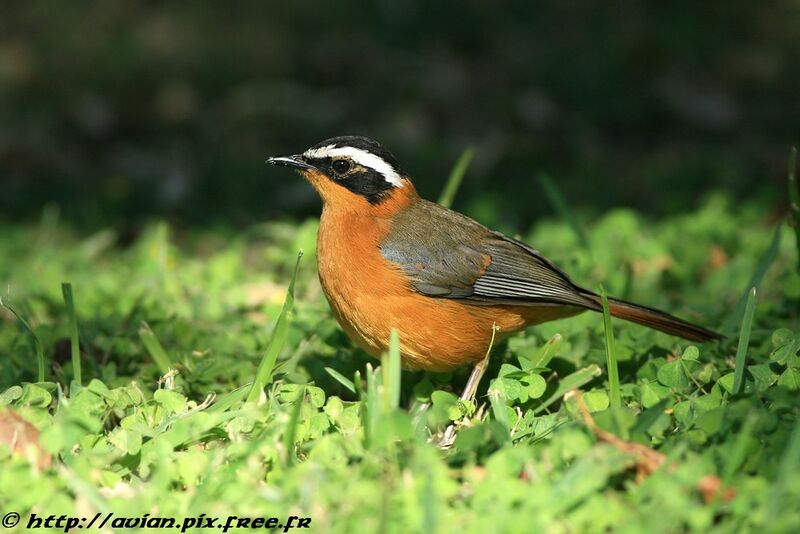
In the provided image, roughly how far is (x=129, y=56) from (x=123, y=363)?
6.56 m

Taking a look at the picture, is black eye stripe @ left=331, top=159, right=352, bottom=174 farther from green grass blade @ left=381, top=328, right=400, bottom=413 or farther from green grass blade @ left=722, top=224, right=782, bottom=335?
green grass blade @ left=722, top=224, right=782, bottom=335

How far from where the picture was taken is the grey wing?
17.2ft

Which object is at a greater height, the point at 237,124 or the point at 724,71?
the point at 724,71

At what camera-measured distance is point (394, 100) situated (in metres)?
11.0

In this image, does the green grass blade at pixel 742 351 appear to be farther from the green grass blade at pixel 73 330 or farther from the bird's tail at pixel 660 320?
the green grass blade at pixel 73 330

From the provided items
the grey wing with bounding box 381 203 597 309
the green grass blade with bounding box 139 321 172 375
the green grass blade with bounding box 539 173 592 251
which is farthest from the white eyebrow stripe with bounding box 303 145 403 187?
the green grass blade with bounding box 539 173 592 251

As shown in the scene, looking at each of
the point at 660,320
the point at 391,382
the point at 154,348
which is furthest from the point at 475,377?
the point at 154,348

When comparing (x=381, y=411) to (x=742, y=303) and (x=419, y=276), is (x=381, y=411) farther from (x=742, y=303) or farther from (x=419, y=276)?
(x=742, y=303)

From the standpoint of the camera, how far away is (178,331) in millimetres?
Answer: 5801

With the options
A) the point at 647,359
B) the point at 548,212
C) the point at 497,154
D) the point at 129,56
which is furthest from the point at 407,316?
the point at 129,56

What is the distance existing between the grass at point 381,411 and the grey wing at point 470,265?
35 centimetres

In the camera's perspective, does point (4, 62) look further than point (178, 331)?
Yes

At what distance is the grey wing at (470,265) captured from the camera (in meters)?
5.23

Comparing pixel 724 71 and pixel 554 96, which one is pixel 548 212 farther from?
pixel 724 71
